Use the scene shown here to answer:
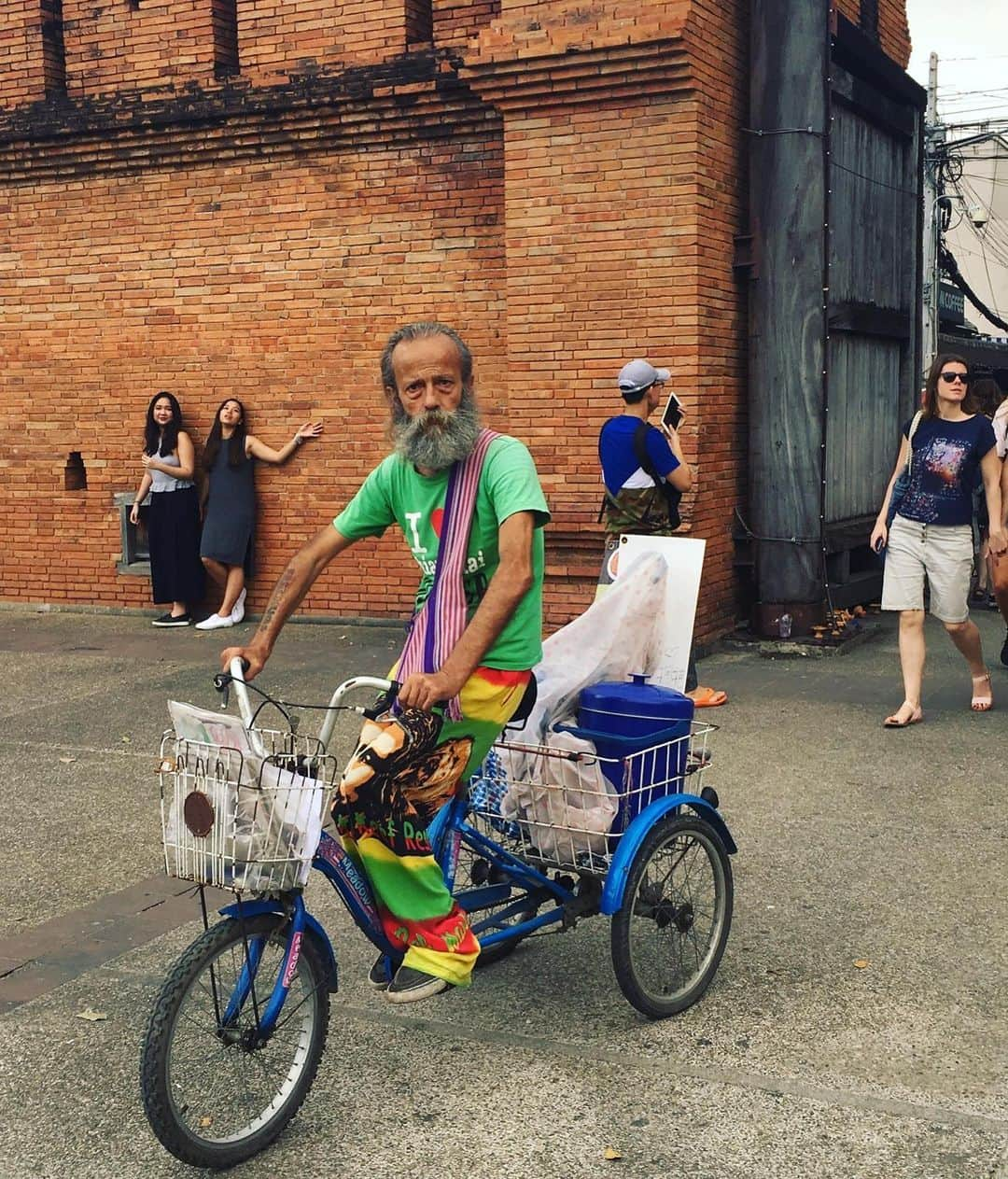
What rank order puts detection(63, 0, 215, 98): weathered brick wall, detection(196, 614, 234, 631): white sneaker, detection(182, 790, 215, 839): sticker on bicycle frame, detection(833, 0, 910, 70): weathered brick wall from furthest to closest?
detection(833, 0, 910, 70): weathered brick wall < detection(196, 614, 234, 631): white sneaker < detection(63, 0, 215, 98): weathered brick wall < detection(182, 790, 215, 839): sticker on bicycle frame

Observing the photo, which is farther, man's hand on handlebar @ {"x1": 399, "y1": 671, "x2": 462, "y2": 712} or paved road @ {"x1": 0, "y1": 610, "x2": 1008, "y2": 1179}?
paved road @ {"x1": 0, "y1": 610, "x2": 1008, "y2": 1179}

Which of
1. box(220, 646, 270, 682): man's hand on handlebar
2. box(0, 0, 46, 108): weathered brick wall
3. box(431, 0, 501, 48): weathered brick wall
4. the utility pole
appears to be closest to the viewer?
box(220, 646, 270, 682): man's hand on handlebar

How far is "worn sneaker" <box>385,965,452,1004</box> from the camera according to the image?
3.68 m

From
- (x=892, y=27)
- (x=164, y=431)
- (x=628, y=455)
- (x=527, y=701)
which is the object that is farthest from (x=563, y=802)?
(x=892, y=27)

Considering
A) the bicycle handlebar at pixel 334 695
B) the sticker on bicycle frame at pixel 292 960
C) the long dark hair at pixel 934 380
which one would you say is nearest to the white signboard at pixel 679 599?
the bicycle handlebar at pixel 334 695

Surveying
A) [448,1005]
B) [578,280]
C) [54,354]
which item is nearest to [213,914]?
[448,1005]

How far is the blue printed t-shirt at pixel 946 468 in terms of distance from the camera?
7.55m

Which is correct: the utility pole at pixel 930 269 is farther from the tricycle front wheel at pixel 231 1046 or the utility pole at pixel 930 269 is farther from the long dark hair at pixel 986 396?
the tricycle front wheel at pixel 231 1046

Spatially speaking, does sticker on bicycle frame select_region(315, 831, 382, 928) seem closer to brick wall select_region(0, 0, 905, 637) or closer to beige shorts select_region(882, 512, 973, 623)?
beige shorts select_region(882, 512, 973, 623)

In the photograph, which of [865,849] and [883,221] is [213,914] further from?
[883,221]

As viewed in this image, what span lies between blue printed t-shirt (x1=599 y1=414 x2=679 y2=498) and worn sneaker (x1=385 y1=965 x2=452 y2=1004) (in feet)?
13.7

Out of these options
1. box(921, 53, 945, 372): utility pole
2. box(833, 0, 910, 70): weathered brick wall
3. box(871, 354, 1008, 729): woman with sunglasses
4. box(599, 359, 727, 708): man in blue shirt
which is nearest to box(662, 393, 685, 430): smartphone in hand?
box(599, 359, 727, 708): man in blue shirt

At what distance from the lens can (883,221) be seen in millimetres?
11906

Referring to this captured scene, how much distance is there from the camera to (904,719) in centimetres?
770
